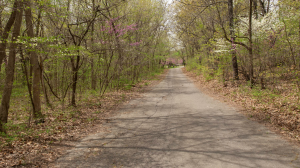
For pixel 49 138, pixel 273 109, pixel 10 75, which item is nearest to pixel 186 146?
pixel 49 138

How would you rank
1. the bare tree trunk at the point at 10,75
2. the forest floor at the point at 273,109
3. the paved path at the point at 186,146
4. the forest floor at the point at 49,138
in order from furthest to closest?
the bare tree trunk at the point at 10,75
the forest floor at the point at 273,109
the forest floor at the point at 49,138
the paved path at the point at 186,146

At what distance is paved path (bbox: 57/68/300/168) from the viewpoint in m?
3.81

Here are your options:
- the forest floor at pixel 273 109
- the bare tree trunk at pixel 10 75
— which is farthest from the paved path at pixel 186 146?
the bare tree trunk at pixel 10 75

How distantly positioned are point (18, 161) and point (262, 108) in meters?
7.95

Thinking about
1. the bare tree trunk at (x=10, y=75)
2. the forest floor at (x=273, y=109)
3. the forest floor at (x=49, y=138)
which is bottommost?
the forest floor at (x=49, y=138)

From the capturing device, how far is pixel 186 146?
14.9 ft

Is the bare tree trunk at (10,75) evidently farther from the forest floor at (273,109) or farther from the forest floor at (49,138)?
the forest floor at (273,109)

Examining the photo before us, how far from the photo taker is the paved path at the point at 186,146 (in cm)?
381

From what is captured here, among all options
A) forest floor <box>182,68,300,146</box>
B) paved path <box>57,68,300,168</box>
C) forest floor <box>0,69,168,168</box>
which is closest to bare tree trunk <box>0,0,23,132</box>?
forest floor <box>0,69,168,168</box>

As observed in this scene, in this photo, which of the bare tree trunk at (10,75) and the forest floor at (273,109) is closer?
the forest floor at (273,109)

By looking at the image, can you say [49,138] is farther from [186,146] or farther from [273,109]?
[273,109]

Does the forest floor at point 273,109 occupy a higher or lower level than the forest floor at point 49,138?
higher

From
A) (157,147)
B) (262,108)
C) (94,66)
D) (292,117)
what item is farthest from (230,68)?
(157,147)

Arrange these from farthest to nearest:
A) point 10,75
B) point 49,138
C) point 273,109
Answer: point 273,109, point 10,75, point 49,138
